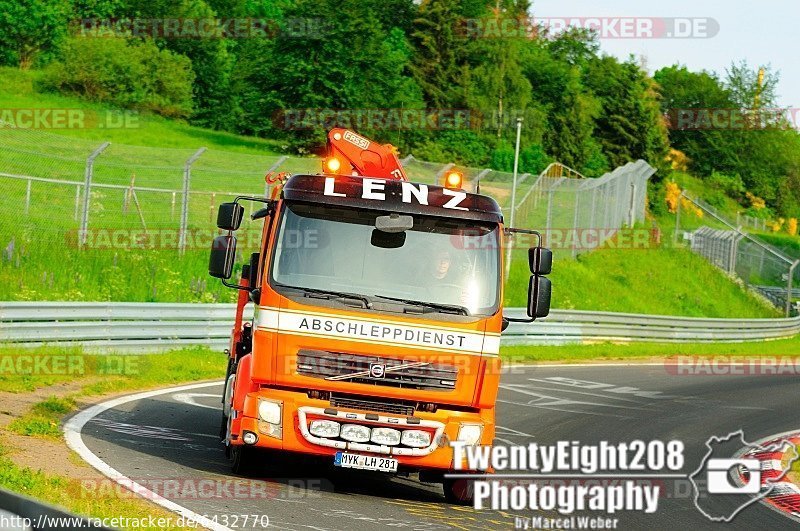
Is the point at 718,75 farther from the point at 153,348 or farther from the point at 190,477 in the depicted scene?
the point at 190,477

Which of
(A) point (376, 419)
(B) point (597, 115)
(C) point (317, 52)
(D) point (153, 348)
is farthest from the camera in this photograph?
(B) point (597, 115)

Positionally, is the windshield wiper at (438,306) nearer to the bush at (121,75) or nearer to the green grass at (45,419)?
the green grass at (45,419)

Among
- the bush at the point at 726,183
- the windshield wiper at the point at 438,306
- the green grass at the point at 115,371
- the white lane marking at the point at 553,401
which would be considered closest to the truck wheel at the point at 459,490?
the windshield wiper at the point at 438,306

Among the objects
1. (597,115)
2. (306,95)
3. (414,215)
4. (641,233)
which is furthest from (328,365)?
(597,115)

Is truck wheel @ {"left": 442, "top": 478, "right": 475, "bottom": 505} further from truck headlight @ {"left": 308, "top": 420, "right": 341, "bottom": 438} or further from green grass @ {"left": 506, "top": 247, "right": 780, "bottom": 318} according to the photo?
green grass @ {"left": 506, "top": 247, "right": 780, "bottom": 318}

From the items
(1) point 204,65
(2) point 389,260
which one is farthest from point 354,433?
(1) point 204,65

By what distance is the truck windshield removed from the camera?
10.1 metres

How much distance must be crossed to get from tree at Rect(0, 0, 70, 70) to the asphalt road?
6620cm

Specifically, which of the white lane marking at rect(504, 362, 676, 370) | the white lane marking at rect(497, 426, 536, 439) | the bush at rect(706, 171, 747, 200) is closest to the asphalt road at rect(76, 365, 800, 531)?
the white lane marking at rect(497, 426, 536, 439)

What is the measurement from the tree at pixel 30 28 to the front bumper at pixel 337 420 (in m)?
77.1

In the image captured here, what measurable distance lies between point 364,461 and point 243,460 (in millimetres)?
1238

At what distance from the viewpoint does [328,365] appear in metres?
9.88

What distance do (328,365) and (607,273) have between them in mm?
34688

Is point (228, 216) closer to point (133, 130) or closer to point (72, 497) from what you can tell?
point (72, 497)
